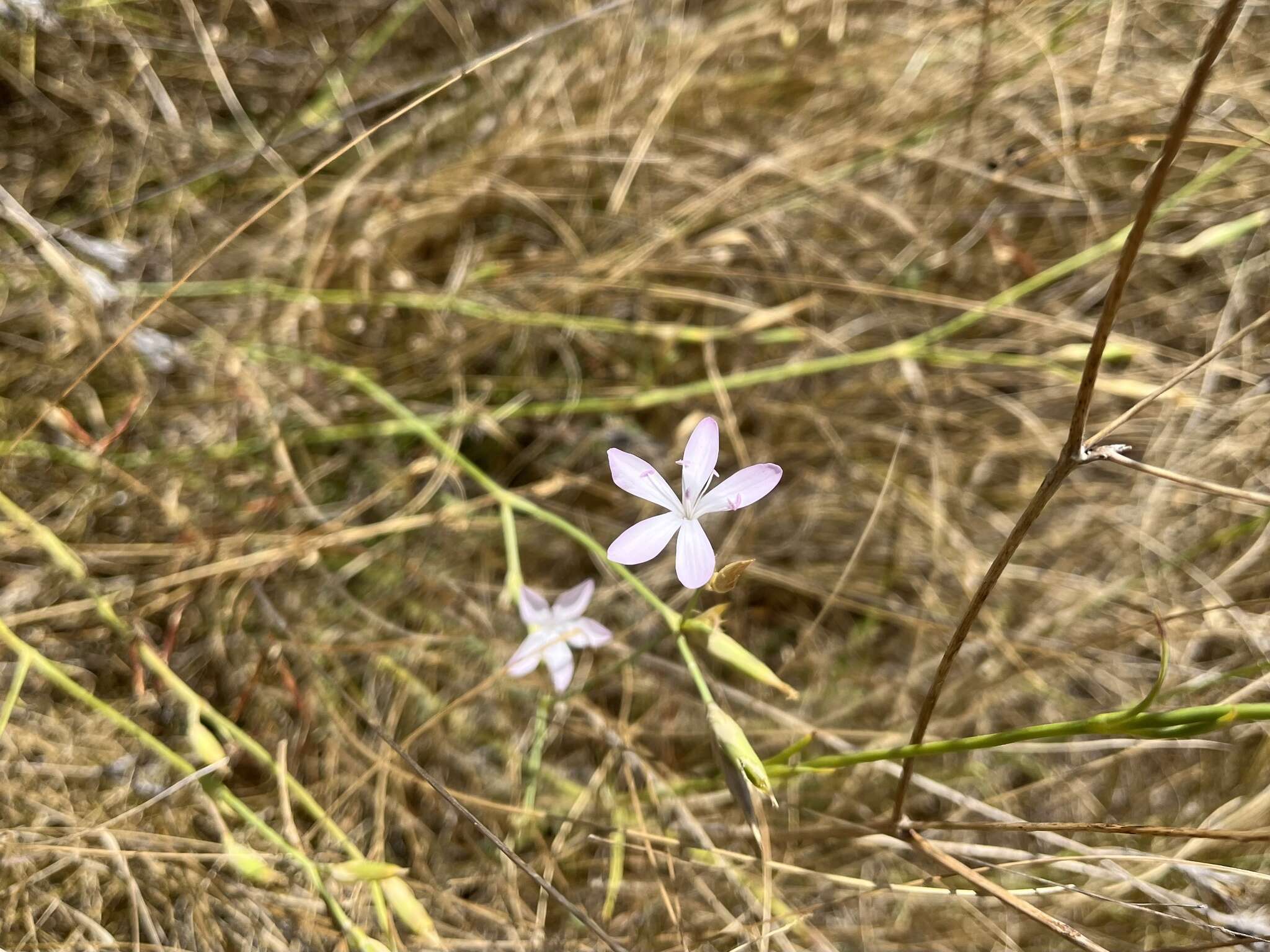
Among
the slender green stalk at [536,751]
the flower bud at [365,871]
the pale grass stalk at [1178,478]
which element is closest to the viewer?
the pale grass stalk at [1178,478]

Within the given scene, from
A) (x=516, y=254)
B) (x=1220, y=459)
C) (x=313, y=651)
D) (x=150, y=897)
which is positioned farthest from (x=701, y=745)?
(x=1220, y=459)

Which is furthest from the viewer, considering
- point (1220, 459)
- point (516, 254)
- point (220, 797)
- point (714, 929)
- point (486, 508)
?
point (516, 254)

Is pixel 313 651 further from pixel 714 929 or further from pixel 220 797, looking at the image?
pixel 714 929

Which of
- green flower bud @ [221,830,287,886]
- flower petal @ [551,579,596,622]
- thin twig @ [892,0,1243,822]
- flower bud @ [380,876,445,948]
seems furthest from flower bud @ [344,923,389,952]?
thin twig @ [892,0,1243,822]

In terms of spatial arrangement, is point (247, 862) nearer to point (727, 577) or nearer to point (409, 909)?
point (409, 909)

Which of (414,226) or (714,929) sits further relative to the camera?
(414,226)

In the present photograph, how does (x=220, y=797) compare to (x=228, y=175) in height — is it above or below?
below

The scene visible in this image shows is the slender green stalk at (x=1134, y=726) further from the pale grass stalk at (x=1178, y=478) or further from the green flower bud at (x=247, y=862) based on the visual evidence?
the green flower bud at (x=247, y=862)

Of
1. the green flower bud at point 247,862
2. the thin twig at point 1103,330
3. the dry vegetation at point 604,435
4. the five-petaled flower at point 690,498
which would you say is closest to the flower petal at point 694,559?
the five-petaled flower at point 690,498

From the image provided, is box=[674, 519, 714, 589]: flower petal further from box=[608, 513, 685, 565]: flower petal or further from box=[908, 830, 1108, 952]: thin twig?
box=[908, 830, 1108, 952]: thin twig
